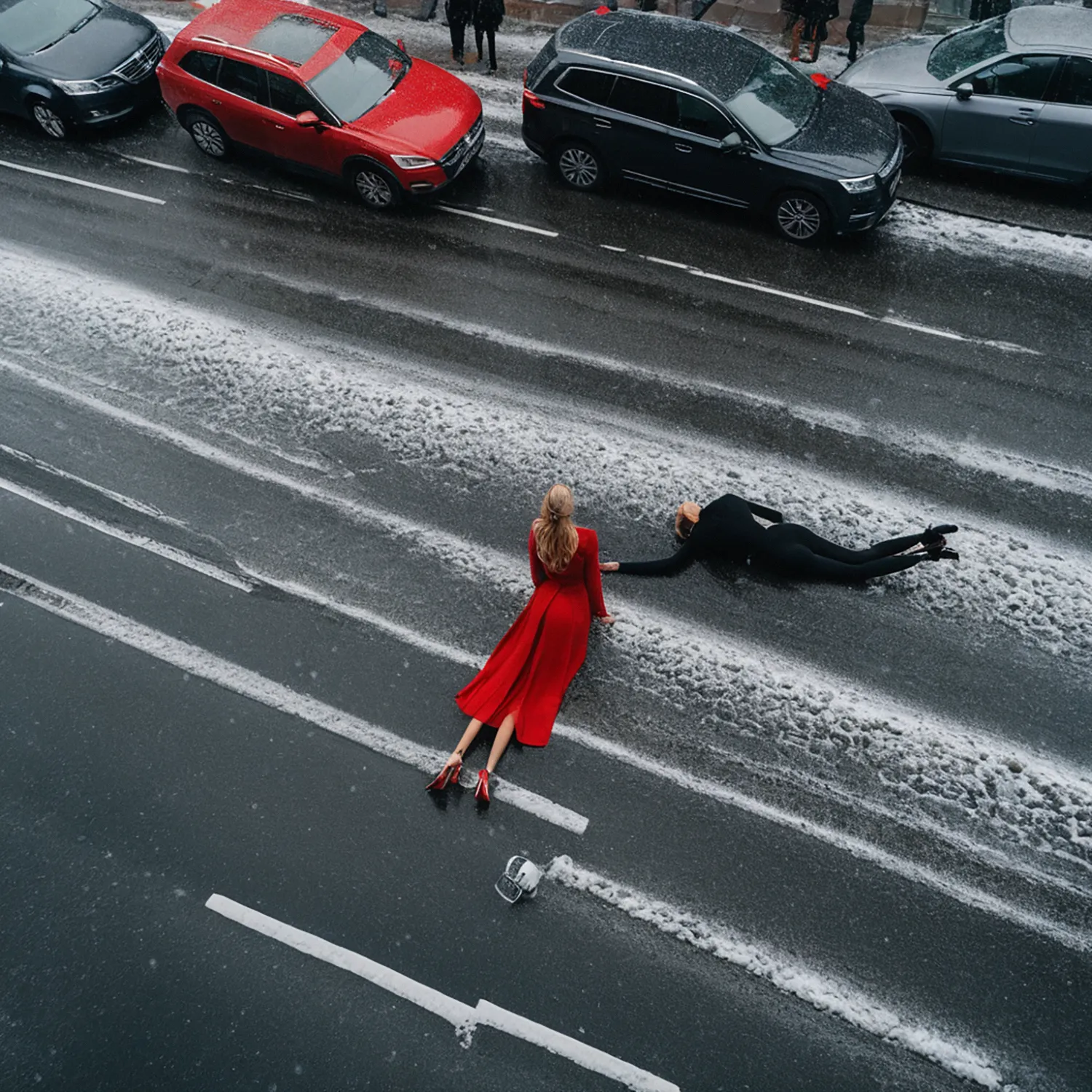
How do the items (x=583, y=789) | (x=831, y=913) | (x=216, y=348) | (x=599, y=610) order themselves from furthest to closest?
(x=216, y=348), (x=599, y=610), (x=583, y=789), (x=831, y=913)

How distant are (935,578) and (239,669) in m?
5.81

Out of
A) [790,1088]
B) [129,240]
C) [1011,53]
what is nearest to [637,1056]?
[790,1088]

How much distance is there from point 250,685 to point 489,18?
10.7 metres

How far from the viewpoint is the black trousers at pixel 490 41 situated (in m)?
12.5

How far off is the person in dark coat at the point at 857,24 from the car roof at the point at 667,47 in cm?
300

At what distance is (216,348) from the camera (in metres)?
8.85

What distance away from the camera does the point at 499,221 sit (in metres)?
10.3

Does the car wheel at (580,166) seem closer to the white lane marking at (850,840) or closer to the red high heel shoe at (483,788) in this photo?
the white lane marking at (850,840)

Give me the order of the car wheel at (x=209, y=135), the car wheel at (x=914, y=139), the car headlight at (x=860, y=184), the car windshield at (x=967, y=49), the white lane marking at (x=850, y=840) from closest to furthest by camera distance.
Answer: the white lane marking at (x=850, y=840), the car headlight at (x=860, y=184), the car windshield at (x=967, y=49), the car wheel at (x=914, y=139), the car wheel at (x=209, y=135)

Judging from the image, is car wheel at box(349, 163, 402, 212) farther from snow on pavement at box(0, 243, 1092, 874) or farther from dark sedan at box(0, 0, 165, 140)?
dark sedan at box(0, 0, 165, 140)

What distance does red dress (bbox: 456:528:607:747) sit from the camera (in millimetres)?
6020

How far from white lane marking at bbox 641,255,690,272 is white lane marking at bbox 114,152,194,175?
625 centimetres

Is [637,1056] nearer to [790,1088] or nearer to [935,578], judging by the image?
[790,1088]

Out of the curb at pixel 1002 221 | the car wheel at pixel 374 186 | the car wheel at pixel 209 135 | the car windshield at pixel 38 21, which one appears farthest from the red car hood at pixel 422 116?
the curb at pixel 1002 221
